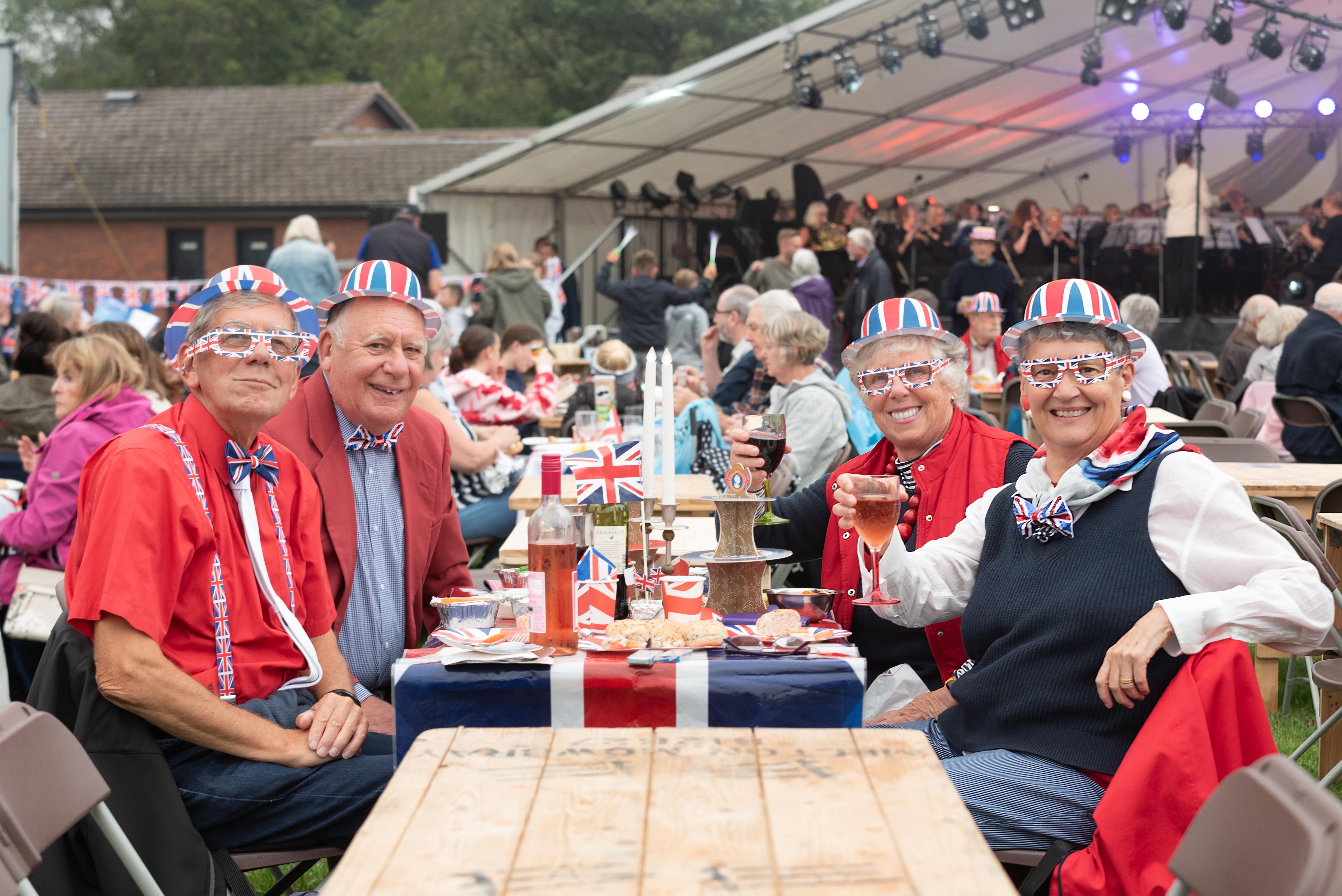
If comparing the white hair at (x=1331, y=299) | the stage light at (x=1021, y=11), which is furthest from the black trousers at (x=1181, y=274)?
the white hair at (x=1331, y=299)

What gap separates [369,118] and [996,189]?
20.5m

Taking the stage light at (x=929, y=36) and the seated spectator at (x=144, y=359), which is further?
the stage light at (x=929, y=36)

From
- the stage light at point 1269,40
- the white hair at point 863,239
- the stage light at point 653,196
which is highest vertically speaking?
the stage light at point 1269,40

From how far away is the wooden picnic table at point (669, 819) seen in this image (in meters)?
1.34

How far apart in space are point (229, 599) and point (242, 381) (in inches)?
16.7

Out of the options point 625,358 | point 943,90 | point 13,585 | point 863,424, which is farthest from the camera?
point 943,90

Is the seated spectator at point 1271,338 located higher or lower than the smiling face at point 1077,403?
lower

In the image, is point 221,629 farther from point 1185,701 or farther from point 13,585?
point 13,585

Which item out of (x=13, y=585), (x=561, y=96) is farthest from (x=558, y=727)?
(x=561, y=96)

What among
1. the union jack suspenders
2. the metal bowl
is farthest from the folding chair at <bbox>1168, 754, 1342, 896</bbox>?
the union jack suspenders

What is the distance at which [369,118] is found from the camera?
1341 inches

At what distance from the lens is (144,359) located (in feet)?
16.6

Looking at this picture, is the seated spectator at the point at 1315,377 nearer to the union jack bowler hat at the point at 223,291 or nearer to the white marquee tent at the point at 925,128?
the union jack bowler hat at the point at 223,291

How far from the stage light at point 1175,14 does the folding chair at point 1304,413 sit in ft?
19.1
